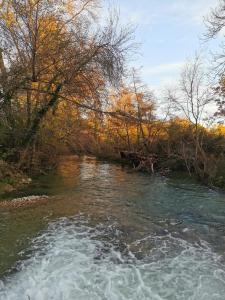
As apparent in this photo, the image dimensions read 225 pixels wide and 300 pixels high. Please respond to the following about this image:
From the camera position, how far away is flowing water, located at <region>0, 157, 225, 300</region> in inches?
269

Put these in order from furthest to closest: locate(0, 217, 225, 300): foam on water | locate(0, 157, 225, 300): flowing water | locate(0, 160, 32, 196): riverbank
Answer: locate(0, 160, 32, 196): riverbank < locate(0, 157, 225, 300): flowing water < locate(0, 217, 225, 300): foam on water

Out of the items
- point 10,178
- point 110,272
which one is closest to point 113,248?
point 110,272

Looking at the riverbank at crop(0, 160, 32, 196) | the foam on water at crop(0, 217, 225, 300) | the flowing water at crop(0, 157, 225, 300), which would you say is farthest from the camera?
the riverbank at crop(0, 160, 32, 196)

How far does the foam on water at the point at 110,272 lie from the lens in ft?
21.8

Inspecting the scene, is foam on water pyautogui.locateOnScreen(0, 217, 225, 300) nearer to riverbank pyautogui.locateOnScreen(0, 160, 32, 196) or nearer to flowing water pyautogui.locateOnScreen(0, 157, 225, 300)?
flowing water pyautogui.locateOnScreen(0, 157, 225, 300)

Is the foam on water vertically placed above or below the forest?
below

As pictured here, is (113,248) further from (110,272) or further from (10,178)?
(10,178)

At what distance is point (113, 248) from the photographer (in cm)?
883

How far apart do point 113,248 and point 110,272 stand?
1356mm

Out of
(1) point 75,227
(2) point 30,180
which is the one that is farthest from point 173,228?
(2) point 30,180

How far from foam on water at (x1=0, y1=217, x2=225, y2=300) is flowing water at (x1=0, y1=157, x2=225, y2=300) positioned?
2 centimetres

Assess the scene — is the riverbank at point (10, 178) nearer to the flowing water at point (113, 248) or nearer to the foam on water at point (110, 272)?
the flowing water at point (113, 248)

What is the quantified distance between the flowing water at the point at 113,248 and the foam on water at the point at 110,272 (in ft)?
0.06

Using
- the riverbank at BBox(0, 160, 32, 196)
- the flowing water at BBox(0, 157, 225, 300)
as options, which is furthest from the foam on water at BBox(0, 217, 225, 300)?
the riverbank at BBox(0, 160, 32, 196)
